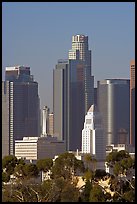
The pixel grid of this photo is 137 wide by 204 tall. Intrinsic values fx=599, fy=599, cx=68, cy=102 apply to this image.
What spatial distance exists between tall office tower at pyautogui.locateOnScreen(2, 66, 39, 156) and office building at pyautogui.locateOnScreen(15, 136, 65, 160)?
1.80 m

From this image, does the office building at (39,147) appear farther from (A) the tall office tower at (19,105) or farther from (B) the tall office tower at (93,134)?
(B) the tall office tower at (93,134)

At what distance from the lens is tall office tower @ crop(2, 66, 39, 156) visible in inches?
1581

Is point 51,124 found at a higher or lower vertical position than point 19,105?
lower

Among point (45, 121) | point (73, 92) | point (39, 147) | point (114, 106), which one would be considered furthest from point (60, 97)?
point (39, 147)

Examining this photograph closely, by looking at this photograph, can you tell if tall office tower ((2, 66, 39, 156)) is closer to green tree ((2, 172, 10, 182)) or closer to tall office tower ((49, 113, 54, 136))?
tall office tower ((49, 113, 54, 136))

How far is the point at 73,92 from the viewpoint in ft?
149

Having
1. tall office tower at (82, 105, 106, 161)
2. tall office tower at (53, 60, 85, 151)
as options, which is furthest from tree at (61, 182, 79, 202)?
tall office tower at (53, 60, 85, 151)

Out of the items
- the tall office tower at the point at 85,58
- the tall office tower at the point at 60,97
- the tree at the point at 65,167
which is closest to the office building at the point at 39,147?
the tall office tower at the point at 60,97

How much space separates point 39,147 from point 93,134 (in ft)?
23.5

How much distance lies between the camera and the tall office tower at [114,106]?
4045 centimetres

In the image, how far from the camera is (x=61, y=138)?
37.1 metres

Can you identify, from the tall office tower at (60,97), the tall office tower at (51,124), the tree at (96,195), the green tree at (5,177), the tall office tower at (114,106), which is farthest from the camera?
the tall office tower at (51,124)

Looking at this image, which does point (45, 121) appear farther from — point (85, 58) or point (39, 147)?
point (85, 58)

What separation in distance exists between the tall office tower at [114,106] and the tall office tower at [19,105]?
5.15m
